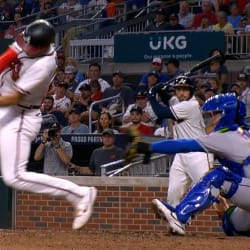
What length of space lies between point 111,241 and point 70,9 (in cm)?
1103

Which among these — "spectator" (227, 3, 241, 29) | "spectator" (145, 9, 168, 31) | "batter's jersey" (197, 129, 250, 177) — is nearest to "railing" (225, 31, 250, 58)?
"spectator" (227, 3, 241, 29)

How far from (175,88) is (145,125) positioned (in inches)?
82.2

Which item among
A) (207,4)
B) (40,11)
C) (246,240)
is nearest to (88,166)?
(246,240)

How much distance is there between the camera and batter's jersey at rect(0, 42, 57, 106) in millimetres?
8930

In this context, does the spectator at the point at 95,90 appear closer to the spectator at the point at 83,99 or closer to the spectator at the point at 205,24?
the spectator at the point at 83,99

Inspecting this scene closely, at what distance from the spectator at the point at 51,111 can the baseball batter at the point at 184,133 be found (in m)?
3.50

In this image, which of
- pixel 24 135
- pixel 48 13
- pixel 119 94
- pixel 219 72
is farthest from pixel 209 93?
pixel 48 13

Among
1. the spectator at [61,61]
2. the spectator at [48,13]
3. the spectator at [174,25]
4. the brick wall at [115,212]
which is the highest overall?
the spectator at [48,13]

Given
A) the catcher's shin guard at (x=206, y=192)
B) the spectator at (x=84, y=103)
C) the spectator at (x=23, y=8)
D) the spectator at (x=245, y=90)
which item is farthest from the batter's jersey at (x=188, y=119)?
the spectator at (x=23, y=8)

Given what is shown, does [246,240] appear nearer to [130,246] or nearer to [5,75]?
[130,246]

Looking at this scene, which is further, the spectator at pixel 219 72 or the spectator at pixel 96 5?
the spectator at pixel 96 5

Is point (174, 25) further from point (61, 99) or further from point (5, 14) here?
point (5, 14)

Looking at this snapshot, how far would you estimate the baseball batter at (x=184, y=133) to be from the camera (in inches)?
481

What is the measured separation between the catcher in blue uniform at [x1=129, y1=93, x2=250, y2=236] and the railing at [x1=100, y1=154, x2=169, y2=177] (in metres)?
3.56
